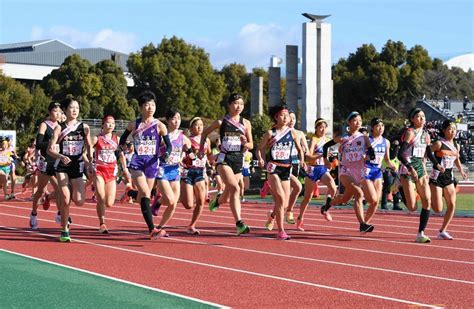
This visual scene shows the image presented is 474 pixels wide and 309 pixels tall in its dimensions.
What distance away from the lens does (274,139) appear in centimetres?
1340

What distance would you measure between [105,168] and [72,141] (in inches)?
60.5

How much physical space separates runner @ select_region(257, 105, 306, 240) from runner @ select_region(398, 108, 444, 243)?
5.08 ft

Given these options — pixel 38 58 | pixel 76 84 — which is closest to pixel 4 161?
pixel 76 84

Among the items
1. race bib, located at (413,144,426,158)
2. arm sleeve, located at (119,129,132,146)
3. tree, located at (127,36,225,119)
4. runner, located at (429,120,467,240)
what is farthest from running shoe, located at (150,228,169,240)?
tree, located at (127,36,225,119)

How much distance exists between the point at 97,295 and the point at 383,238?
7.01m

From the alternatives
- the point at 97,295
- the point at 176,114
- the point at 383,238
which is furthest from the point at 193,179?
the point at 97,295

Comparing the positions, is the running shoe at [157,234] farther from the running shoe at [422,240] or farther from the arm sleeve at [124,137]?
the running shoe at [422,240]

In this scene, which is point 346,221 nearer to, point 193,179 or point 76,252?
point 193,179

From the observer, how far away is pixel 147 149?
12.7 meters

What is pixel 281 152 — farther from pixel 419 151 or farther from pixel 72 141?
pixel 72 141

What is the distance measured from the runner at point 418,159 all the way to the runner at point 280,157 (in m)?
1.55

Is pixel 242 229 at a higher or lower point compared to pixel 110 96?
lower

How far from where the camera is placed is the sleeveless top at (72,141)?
12.6 meters

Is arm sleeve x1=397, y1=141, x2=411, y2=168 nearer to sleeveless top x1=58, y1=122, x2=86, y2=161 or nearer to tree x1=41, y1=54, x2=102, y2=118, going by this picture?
sleeveless top x1=58, y1=122, x2=86, y2=161
